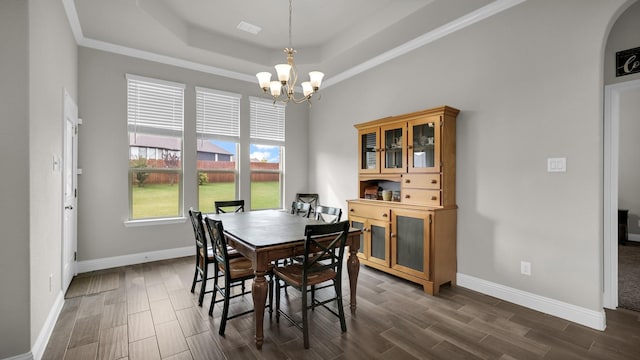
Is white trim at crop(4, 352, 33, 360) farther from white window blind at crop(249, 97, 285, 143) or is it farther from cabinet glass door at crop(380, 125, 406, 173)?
white window blind at crop(249, 97, 285, 143)

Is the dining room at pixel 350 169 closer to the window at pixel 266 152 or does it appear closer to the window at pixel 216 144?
the window at pixel 216 144

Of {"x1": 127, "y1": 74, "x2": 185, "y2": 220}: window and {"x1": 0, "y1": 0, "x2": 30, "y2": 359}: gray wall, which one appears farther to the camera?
{"x1": 127, "y1": 74, "x2": 185, "y2": 220}: window

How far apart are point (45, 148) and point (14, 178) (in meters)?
0.53

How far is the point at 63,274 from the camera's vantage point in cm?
297

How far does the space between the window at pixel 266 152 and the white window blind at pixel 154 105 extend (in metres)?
1.25

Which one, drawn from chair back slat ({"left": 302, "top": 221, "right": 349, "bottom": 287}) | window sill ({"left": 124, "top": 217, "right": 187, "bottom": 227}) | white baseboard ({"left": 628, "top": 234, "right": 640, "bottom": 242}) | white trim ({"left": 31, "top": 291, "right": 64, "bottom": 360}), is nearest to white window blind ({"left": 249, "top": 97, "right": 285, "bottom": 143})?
window sill ({"left": 124, "top": 217, "right": 187, "bottom": 227})

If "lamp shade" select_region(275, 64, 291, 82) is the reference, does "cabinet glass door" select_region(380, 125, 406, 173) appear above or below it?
below

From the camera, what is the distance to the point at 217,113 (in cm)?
487

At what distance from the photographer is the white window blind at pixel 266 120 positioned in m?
5.27

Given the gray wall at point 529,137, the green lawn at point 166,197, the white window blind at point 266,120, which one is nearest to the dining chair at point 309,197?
the green lawn at point 166,197

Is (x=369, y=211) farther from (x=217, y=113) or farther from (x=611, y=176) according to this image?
(x=217, y=113)

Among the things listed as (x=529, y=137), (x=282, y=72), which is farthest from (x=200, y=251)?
(x=529, y=137)

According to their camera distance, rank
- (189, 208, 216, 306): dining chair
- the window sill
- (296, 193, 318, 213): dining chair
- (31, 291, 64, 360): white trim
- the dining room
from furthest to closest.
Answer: (296, 193, 318, 213): dining chair < the window sill < (189, 208, 216, 306): dining chair < the dining room < (31, 291, 64, 360): white trim

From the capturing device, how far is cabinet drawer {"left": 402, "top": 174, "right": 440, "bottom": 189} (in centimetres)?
326
